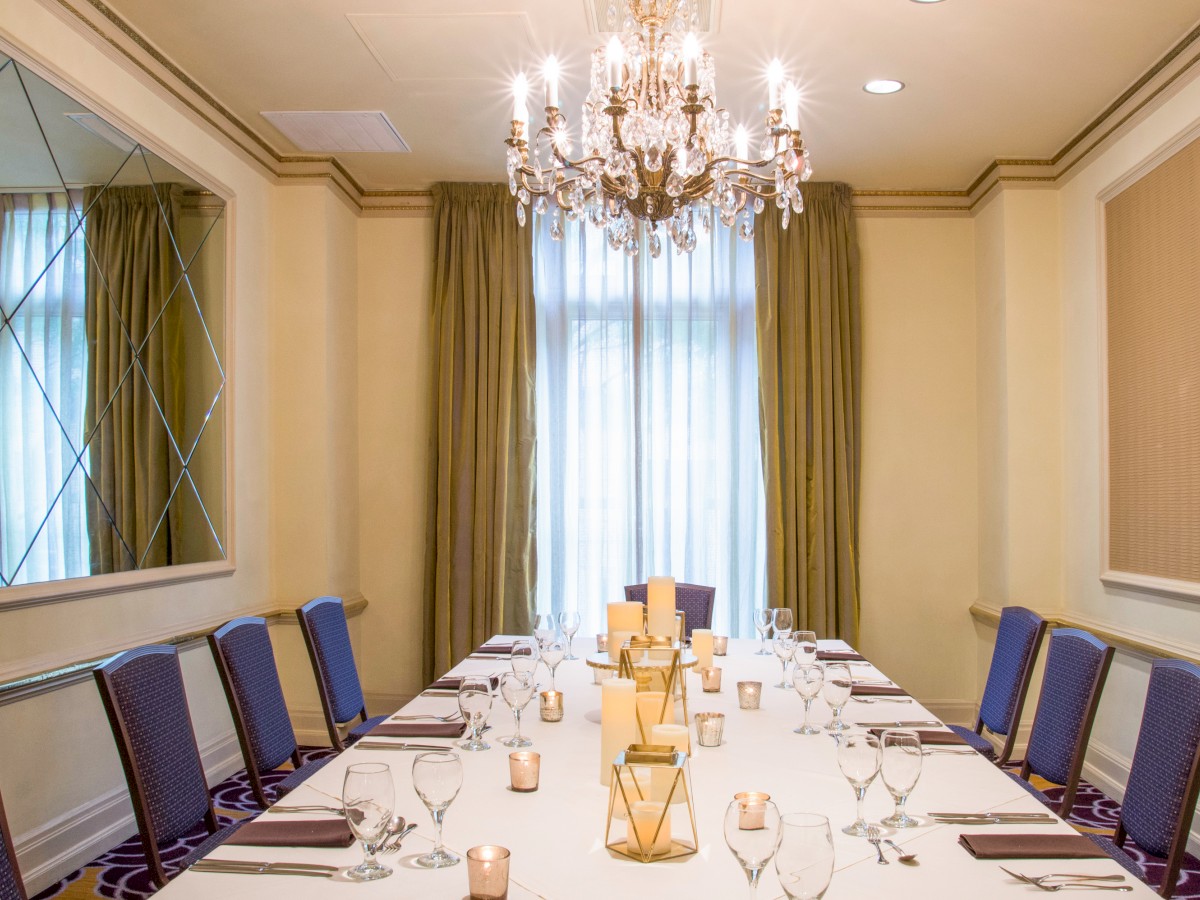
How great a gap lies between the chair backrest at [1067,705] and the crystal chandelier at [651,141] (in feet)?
4.88

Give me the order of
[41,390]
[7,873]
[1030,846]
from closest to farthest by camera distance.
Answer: [7,873]
[1030,846]
[41,390]

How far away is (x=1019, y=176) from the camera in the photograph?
525 cm

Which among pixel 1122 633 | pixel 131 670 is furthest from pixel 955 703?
pixel 131 670

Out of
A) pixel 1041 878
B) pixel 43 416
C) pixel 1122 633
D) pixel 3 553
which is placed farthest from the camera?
pixel 1122 633

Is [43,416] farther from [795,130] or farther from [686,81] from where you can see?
[795,130]

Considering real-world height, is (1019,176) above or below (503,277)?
above

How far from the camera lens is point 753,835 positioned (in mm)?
1447

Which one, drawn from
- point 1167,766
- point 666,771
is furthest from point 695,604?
point 666,771

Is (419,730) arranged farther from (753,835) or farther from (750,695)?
(753,835)

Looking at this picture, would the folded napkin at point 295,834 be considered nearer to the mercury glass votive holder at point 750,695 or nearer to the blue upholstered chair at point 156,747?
the blue upholstered chair at point 156,747

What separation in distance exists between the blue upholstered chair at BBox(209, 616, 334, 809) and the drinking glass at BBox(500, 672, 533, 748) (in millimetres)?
683

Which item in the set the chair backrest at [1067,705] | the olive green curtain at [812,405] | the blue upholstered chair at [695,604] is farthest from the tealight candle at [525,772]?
the olive green curtain at [812,405]

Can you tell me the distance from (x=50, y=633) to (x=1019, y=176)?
4898 mm

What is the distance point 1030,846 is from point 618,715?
2.57 feet
